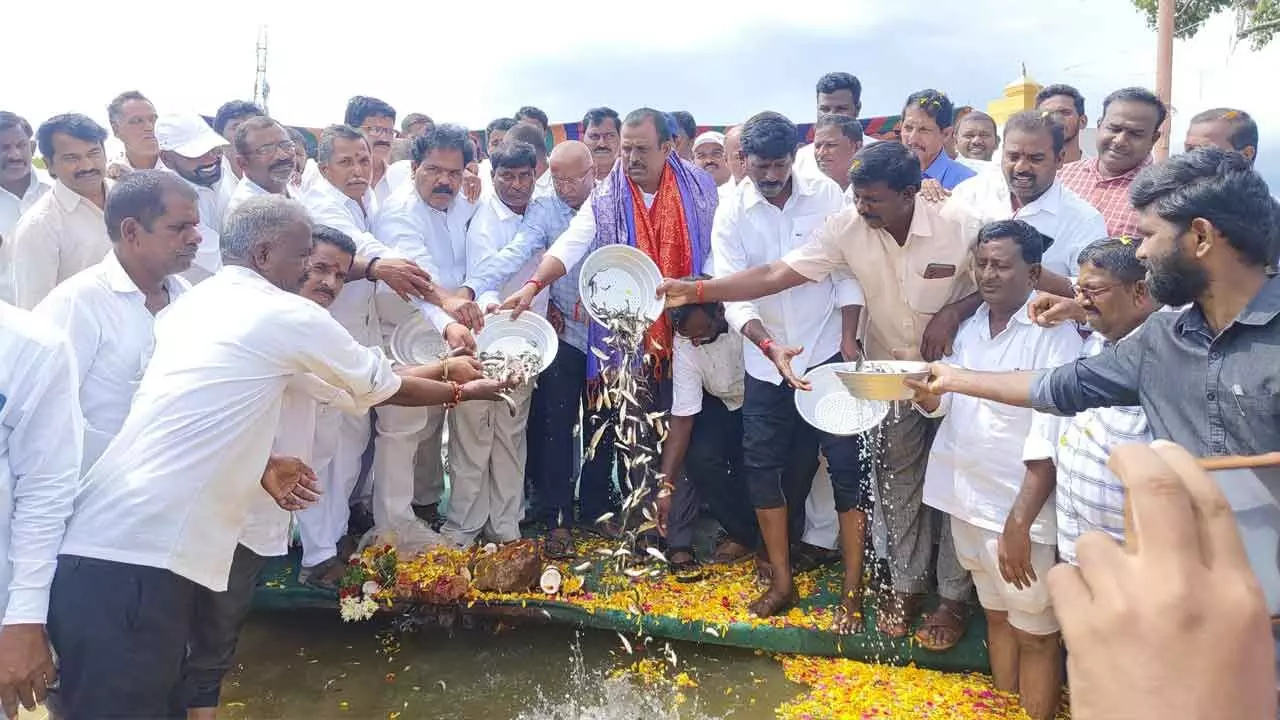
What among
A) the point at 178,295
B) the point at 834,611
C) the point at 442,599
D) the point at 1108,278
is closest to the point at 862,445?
the point at 834,611

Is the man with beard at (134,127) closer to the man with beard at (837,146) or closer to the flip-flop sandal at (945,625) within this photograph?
the man with beard at (837,146)

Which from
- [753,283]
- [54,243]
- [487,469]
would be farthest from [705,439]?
[54,243]

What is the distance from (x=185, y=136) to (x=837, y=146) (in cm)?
415

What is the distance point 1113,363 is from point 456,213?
13.2 feet

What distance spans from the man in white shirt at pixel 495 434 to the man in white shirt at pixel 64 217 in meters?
2.05

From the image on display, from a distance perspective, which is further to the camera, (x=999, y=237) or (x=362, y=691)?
(x=362, y=691)

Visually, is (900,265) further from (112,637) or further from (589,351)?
(112,637)

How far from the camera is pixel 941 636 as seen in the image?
3971mm

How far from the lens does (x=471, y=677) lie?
4285 millimetres

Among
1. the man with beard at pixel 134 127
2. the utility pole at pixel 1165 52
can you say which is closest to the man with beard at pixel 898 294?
the man with beard at pixel 134 127

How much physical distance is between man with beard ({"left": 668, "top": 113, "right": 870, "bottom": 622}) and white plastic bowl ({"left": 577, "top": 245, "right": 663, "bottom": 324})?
28 centimetres

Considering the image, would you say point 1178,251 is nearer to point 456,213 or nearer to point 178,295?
point 178,295

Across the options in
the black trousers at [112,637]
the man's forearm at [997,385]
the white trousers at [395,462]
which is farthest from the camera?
the white trousers at [395,462]

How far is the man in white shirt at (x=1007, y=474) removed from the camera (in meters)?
3.33
